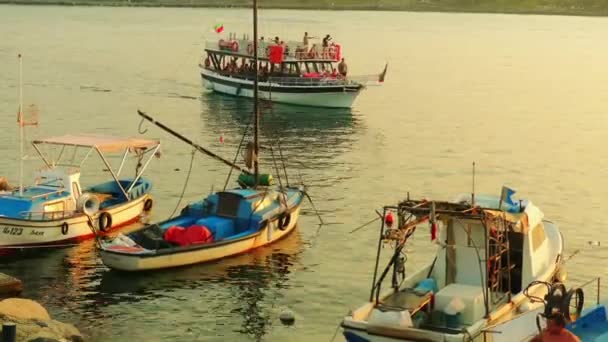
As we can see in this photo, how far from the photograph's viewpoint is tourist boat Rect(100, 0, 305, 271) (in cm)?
3512

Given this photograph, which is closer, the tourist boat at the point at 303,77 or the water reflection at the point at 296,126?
the water reflection at the point at 296,126

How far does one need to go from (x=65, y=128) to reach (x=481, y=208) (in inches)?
1937

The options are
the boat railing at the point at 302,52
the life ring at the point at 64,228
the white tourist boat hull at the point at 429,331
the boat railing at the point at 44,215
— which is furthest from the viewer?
the boat railing at the point at 302,52

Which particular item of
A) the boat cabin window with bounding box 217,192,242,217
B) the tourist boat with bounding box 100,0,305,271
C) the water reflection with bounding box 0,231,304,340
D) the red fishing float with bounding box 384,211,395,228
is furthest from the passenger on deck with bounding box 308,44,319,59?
the red fishing float with bounding box 384,211,395,228

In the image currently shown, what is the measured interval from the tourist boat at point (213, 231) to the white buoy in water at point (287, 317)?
5.08 metres

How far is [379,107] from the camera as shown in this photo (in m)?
87.9

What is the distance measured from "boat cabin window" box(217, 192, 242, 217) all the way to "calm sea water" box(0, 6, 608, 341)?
1803 millimetres

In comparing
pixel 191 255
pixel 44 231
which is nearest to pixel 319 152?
pixel 44 231

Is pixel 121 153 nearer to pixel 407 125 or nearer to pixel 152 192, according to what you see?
pixel 152 192

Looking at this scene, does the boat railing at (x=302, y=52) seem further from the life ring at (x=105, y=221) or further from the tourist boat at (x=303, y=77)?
the life ring at (x=105, y=221)

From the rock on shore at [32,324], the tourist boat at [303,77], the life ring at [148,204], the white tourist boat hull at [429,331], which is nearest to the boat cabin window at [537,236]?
the white tourist boat hull at [429,331]

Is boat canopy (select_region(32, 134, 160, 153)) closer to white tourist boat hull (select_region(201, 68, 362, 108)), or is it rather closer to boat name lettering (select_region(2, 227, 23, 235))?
boat name lettering (select_region(2, 227, 23, 235))

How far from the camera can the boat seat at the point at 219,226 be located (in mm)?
37688

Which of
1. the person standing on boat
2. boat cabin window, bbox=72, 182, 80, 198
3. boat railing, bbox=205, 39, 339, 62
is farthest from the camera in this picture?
the person standing on boat
